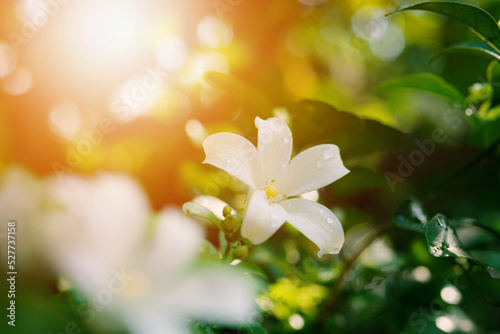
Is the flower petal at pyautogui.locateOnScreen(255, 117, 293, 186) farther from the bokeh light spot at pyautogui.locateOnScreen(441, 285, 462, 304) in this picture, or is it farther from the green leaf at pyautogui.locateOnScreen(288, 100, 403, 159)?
the bokeh light spot at pyautogui.locateOnScreen(441, 285, 462, 304)

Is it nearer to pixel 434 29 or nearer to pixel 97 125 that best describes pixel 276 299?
pixel 97 125

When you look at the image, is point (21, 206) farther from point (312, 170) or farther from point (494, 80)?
point (494, 80)

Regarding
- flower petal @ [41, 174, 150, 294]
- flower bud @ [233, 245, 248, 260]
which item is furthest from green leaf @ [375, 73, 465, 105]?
flower petal @ [41, 174, 150, 294]

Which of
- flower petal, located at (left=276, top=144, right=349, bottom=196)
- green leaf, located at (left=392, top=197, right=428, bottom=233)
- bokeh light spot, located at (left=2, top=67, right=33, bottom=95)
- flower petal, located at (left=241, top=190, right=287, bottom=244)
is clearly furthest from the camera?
bokeh light spot, located at (left=2, top=67, right=33, bottom=95)

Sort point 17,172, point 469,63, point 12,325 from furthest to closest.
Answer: point 469,63, point 17,172, point 12,325

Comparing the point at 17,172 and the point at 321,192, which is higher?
A: the point at 17,172

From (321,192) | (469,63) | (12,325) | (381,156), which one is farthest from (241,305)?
(381,156)

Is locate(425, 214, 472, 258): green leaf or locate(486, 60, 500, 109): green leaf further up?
locate(486, 60, 500, 109): green leaf
